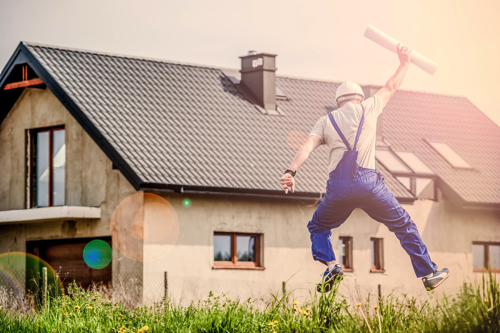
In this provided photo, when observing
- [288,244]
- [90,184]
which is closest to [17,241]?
[90,184]

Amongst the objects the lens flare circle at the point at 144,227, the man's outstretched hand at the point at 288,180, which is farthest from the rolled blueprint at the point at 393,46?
the lens flare circle at the point at 144,227

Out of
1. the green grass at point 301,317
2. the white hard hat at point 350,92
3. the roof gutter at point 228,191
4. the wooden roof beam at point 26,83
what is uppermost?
the wooden roof beam at point 26,83

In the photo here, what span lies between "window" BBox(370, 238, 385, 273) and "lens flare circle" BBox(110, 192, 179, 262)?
5.36 m

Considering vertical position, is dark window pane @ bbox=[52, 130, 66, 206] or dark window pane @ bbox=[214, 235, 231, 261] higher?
dark window pane @ bbox=[52, 130, 66, 206]

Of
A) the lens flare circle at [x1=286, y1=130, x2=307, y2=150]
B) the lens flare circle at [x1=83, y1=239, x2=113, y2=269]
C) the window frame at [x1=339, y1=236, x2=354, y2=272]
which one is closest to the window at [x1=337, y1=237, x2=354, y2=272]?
the window frame at [x1=339, y1=236, x2=354, y2=272]

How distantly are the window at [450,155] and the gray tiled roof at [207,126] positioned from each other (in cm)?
28

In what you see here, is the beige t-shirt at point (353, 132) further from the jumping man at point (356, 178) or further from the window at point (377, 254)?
the window at point (377, 254)

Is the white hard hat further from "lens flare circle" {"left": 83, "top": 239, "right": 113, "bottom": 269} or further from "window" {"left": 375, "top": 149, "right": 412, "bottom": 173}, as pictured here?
"window" {"left": 375, "top": 149, "right": 412, "bottom": 173}

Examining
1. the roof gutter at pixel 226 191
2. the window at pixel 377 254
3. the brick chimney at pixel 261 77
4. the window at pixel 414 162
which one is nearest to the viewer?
the roof gutter at pixel 226 191

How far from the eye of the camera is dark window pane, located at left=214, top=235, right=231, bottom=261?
17125mm

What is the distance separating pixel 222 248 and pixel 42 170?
477 centimetres

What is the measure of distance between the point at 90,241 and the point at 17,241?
7.62ft

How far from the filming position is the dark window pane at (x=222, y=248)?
56.2 ft

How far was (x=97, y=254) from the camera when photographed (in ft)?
55.9
